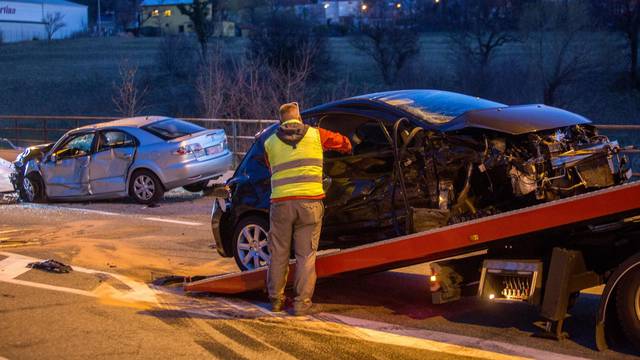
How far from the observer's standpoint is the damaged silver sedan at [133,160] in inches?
621

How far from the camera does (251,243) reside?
9258mm

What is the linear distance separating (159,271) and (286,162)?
3109 millimetres

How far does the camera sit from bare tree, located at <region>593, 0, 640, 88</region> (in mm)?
44156

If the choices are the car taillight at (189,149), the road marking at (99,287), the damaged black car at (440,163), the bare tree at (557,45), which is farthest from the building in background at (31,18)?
the damaged black car at (440,163)

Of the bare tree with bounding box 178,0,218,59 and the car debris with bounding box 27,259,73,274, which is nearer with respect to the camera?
the car debris with bounding box 27,259,73,274

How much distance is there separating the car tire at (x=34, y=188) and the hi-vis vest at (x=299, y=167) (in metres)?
10.6

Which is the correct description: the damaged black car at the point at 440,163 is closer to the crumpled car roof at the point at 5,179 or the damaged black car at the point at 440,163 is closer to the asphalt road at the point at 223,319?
the asphalt road at the point at 223,319

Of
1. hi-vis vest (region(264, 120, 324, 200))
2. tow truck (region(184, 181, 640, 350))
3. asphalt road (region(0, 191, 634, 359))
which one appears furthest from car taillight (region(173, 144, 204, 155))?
tow truck (region(184, 181, 640, 350))

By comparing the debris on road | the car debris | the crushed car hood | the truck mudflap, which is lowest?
the debris on road

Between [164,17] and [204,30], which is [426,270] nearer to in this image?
[204,30]

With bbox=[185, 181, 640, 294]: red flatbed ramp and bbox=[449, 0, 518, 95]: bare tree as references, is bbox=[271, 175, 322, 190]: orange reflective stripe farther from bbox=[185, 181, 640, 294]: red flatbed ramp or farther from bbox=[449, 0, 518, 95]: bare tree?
bbox=[449, 0, 518, 95]: bare tree

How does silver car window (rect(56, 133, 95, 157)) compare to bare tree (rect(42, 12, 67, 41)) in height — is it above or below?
below

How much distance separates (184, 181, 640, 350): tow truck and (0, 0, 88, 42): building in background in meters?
82.7

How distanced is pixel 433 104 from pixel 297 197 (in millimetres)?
1631
